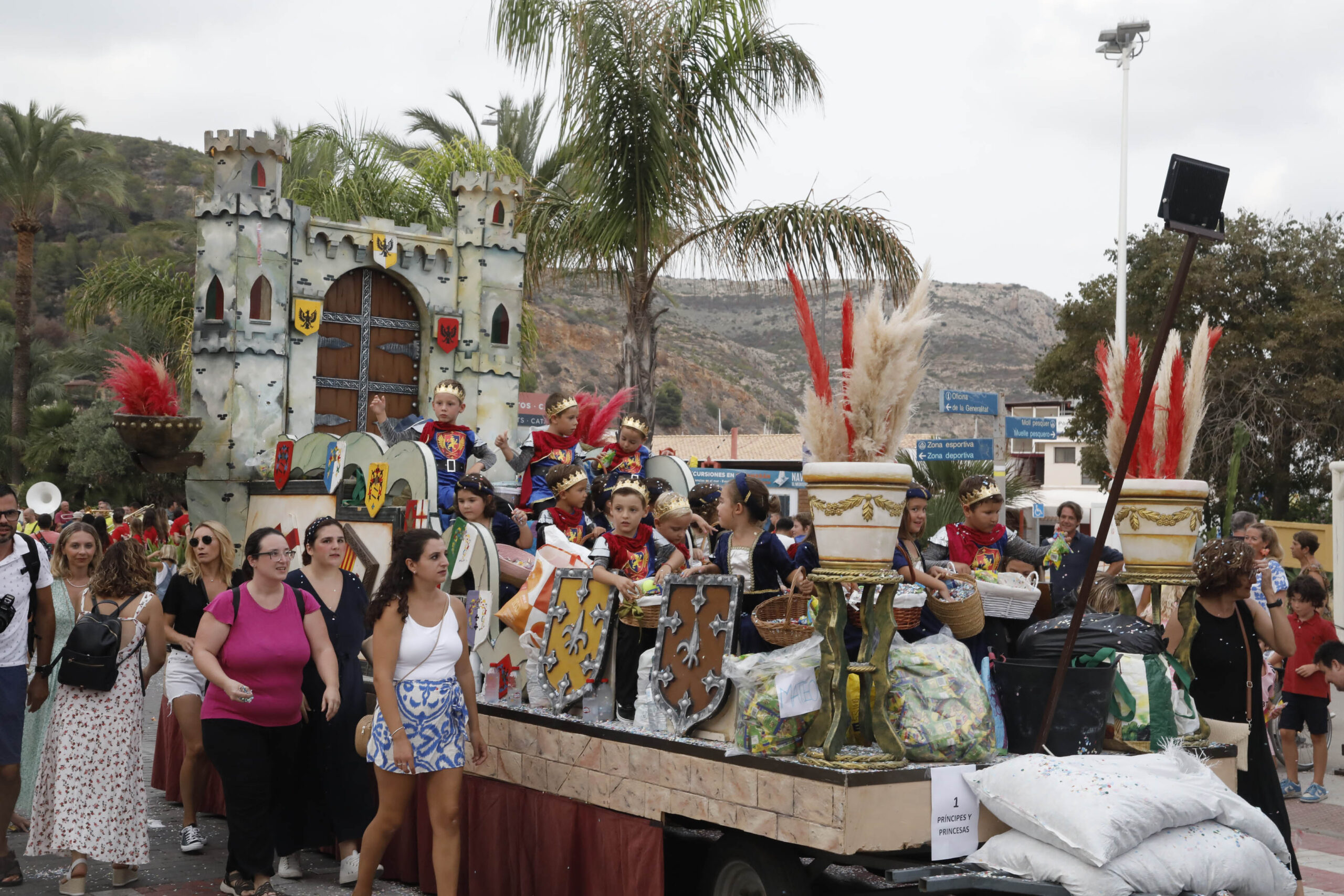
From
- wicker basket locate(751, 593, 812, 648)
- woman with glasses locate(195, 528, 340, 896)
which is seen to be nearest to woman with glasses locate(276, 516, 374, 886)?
woman with glasses locate(195, 528, 340, 896)

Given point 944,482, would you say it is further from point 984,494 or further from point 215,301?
point 984,494

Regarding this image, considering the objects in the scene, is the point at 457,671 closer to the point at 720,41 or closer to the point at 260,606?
the point at 260,606

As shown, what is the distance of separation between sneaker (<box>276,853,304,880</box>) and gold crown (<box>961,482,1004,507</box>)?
409 centimetres

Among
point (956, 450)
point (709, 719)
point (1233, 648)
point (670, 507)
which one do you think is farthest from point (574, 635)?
point (956, 450)

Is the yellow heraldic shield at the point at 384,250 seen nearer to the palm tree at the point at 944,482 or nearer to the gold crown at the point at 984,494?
the palm tree at the point at 944,482

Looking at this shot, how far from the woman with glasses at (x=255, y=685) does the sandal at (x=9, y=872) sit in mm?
1308

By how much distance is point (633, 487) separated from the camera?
6.55 metres

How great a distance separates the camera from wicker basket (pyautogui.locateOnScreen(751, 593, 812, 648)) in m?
5.04

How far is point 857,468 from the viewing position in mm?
4598

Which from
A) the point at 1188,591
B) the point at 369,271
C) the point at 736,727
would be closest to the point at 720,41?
the point at 369,271

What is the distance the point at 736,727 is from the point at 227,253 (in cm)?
848

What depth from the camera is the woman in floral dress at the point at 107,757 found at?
6.42m

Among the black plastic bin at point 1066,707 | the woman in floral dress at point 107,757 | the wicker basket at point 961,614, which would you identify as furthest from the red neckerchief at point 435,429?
the black plastic bin at point 1066,707

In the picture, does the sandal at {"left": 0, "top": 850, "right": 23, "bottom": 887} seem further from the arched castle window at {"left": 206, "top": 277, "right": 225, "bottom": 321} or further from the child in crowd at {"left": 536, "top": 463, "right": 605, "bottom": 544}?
the arched castle window at {"left": 206, "top": 277, "right": 225, "bottom": 321}
